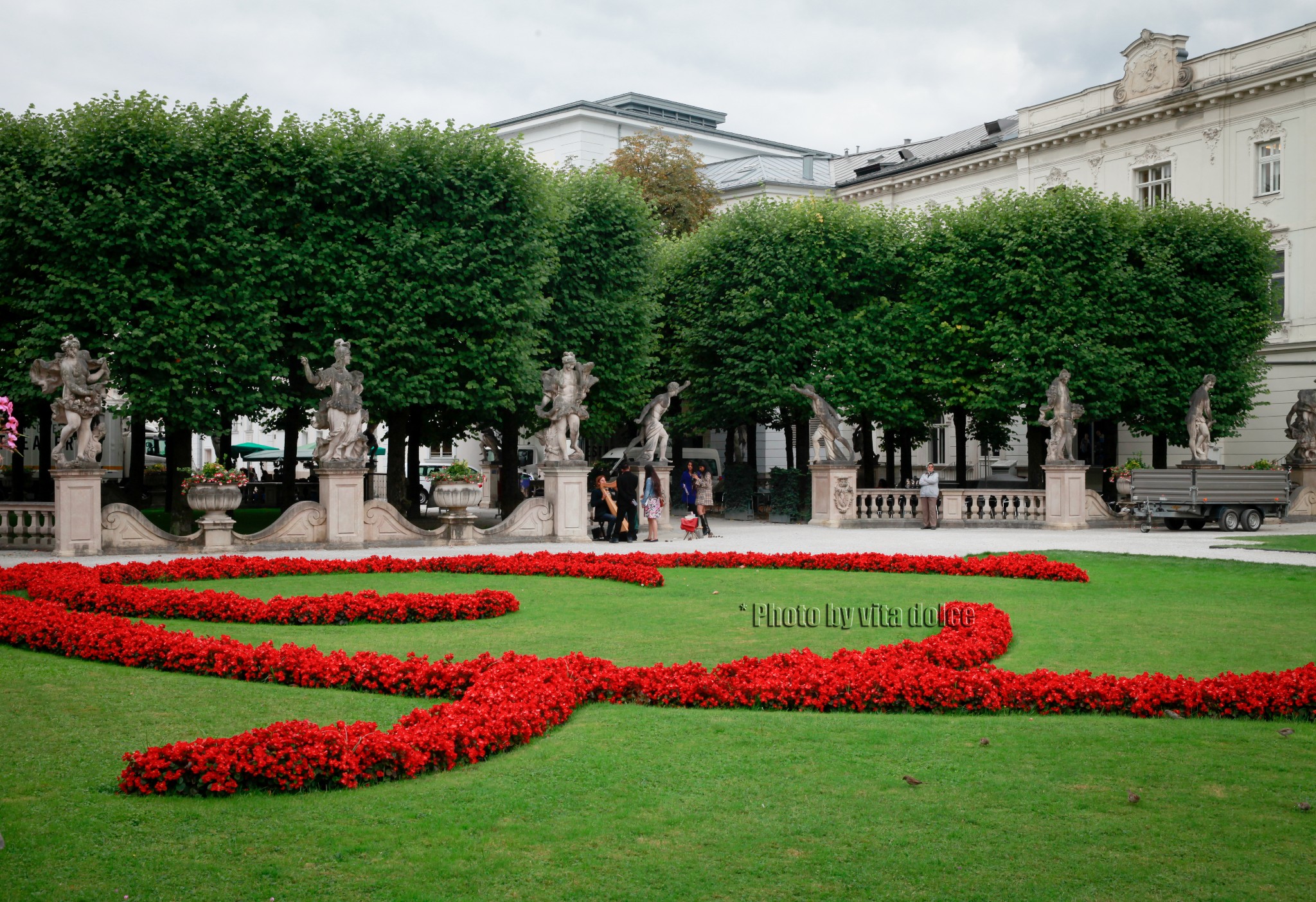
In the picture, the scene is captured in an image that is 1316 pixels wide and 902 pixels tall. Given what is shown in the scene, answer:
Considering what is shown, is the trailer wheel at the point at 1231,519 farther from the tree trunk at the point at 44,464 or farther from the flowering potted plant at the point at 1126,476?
the tree trunk at the point at 44,464

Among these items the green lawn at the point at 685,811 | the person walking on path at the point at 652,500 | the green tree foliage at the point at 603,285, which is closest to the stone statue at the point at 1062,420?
the person walking on path at the point at 652,500

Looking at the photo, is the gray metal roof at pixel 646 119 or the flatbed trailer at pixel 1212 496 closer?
the flatbed trailer at pixel 1212 496

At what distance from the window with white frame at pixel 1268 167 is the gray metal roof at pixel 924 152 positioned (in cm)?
1108

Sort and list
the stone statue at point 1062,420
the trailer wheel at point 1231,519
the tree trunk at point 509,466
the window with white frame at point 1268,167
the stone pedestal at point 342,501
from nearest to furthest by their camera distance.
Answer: the stone pedestal at point 342,501
the trailer wheel at point 1231,519
the stone statue at point 1062,420
the tree trunk at point 509,466
the window with white frame at point 1268,167

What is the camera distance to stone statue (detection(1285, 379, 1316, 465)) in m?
35.1

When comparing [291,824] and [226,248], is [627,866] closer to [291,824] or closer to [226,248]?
[291,824]

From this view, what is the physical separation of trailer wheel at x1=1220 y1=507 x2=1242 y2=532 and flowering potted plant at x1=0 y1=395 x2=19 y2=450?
2982 centimetres

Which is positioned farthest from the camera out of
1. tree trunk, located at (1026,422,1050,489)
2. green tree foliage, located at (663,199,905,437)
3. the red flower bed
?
green tree foliage, located at (663,199,905,437)

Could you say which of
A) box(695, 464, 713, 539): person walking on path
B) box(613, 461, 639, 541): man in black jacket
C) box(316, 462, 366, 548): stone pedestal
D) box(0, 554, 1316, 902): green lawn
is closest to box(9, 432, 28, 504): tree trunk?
box(316, 462, 366, 548): stone pedestal

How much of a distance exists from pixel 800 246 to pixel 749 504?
30.4 feet

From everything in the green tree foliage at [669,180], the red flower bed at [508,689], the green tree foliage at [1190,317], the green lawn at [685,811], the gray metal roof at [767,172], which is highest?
the gray metal roof at [767,172]

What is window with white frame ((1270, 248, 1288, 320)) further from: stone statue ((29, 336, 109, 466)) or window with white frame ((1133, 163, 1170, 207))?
stone statue ((29, 336, 109, 466))

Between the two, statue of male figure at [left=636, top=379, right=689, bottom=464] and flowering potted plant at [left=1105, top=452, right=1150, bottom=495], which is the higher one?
statue of male figure at [left=636, top=379, right=689, bottom=464]

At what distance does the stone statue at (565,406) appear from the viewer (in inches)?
1096
